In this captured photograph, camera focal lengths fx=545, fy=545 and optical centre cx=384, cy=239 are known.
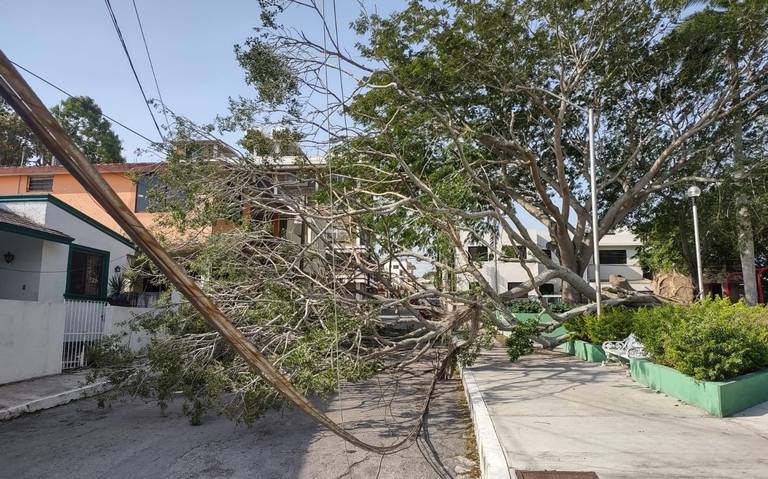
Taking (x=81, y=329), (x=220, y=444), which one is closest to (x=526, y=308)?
(x=81, y=329)

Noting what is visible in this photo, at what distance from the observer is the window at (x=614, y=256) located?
43094 mm

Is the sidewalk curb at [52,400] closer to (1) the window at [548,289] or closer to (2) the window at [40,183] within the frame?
(2) the window at [40,183]

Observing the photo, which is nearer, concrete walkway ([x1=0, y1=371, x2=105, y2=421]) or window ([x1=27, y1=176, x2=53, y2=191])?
concrete walkway ([x1=0, y1=371, x2=105, y2=421])

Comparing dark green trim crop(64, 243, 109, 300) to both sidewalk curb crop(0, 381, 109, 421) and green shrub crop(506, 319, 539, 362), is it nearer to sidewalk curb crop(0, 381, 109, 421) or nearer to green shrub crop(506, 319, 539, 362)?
sidewalk curb crop(0, 381, 109, 421)

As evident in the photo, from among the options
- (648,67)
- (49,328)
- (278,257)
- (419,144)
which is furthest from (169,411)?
(648,67)

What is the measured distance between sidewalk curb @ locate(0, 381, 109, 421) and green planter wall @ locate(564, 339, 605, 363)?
33.3 feet

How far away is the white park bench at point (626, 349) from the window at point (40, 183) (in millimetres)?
20134

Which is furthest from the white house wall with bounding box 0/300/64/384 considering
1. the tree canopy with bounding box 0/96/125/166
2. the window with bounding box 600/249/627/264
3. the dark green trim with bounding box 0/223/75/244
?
the window with bounding box 600/249/627/264

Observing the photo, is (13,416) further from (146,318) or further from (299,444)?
(299,444)

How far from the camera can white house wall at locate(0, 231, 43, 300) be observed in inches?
509

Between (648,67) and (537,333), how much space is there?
9.20m

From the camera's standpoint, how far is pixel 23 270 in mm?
12984

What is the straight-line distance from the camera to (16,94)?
207 cm

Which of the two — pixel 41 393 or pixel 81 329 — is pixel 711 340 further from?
pixel 81 329
